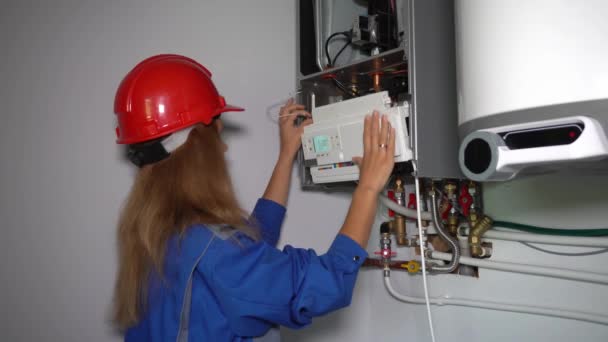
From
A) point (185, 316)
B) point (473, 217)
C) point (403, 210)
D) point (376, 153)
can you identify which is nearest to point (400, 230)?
point (403, 210)

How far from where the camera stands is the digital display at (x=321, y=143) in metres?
1.07

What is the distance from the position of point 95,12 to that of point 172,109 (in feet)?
1.21

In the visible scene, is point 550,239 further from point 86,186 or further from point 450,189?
point 86,186

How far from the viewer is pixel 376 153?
92 cm

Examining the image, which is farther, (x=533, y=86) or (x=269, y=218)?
(x=269, y=218)

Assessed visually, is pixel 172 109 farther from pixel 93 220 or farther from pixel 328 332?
pixel 328 332

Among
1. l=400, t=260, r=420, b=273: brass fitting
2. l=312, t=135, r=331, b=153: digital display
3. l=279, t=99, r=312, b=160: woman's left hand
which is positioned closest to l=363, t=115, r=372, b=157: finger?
l=312, t=135, r=331, b=153: digital display

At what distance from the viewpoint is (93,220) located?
1008mm

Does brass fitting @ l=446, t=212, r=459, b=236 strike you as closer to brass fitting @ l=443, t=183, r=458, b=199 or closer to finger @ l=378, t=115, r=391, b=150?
brass fitting @ l=443, t=183, r=458, b=199

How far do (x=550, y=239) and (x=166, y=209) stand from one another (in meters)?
0.88

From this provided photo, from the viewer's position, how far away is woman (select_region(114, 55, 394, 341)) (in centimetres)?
77

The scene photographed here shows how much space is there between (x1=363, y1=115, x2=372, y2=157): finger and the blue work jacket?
0.21m

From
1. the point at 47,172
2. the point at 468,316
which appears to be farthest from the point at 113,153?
the point at 468,316

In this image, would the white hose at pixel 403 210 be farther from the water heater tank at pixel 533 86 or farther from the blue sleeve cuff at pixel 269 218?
the water heater tank at pixel 533 86
